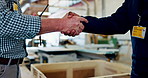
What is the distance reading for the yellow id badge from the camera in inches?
34.8

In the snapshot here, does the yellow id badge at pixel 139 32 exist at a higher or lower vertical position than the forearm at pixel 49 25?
lower

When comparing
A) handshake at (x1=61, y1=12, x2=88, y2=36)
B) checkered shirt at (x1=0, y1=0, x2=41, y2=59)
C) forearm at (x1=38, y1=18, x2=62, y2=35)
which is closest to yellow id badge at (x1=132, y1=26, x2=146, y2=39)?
handshake at (x1=61, y1=12, x2=88, y2=36)

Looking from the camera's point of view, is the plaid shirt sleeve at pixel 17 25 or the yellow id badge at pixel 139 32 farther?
the yellow id badge at pixel 139 32

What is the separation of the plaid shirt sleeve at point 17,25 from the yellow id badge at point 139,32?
561 millimetres

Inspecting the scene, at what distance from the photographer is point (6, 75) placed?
891 mm

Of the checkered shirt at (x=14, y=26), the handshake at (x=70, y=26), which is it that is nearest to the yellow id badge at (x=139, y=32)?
the handshake at (x=70, y=26)

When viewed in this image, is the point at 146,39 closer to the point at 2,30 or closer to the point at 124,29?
the point at 124,29

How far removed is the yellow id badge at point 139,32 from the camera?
88cm

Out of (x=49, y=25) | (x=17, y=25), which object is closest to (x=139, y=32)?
(x=49, y=25)

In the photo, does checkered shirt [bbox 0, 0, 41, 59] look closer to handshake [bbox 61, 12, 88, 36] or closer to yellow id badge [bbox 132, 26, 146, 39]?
handshake [bbox 61, 12, 88, 36]

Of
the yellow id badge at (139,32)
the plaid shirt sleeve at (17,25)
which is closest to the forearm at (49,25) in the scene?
the plaid shirt sleeve at (17,25)

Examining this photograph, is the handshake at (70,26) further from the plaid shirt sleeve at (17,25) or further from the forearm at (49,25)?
the plaid shirt sleeve at (17,25)

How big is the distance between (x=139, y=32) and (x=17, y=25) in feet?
2.17

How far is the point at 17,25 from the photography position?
0.72 meters
